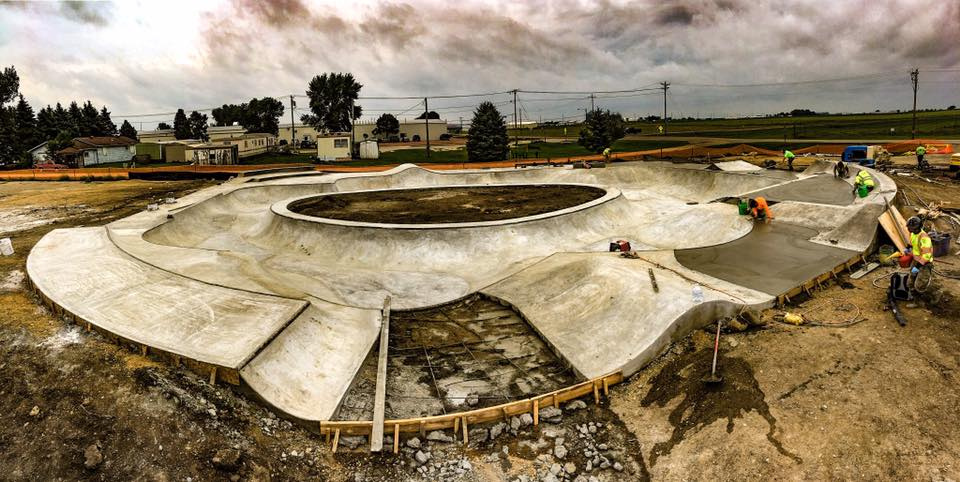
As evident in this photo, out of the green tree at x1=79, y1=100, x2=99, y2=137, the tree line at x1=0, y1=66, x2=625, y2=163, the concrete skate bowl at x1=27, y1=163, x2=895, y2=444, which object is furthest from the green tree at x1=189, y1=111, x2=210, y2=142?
the concrete skate bowl at x1=27, y1=163, x2=895, y2=444

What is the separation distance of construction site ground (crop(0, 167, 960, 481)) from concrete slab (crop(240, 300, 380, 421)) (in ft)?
1.35

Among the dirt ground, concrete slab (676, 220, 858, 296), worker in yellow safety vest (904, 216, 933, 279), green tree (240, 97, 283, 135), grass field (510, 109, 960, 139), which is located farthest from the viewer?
green tree (240, 97, 283, 135)

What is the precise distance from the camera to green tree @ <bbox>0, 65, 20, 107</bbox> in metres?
80.0

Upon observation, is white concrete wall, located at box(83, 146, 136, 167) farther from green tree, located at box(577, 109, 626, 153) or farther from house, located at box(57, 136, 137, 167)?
green tree, located at box(577, 109, 626, 153)

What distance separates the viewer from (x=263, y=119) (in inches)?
4139

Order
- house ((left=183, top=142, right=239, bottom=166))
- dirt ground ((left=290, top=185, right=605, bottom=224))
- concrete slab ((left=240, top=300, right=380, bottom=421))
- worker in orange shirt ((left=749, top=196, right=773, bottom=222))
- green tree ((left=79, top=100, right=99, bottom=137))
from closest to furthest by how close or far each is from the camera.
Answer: concrete slab ((left=240, top=300, right=380, bottom=421))
worker in orange shirt ((left=749, top=196, right=773, bottom=222))
dirt ground ((left=290, top=185, right=605, bottom=224))
house ((left=183, top=142, right=239, bottom=166))
green tree ((left=79, top=100, right=99, bottom=137))

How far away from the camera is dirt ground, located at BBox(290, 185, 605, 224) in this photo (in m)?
21.0

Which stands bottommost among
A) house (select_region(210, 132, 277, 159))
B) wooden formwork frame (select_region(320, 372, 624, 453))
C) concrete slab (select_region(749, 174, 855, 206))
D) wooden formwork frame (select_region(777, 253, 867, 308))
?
wooden formwork frame (select_region(320, 372, 624, 453))

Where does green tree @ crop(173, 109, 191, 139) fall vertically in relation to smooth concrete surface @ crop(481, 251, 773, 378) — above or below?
above

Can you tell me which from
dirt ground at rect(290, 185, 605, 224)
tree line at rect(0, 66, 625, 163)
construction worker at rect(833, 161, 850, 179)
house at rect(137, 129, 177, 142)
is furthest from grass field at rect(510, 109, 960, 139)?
house at rect(137, 129, 177, 142)

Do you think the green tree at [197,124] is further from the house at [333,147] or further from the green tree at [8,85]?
the house at [333,147]

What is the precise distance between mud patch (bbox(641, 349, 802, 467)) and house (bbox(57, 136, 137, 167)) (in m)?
69.4

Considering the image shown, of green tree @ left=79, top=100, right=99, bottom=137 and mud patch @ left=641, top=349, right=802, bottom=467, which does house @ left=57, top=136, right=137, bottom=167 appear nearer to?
green tree @ left=79, top=100, right=99, bottom=137

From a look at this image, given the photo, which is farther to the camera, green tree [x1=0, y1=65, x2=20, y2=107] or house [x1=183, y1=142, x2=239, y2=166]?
green tree [x1=0, y1=65, x2=20, y2=107]
